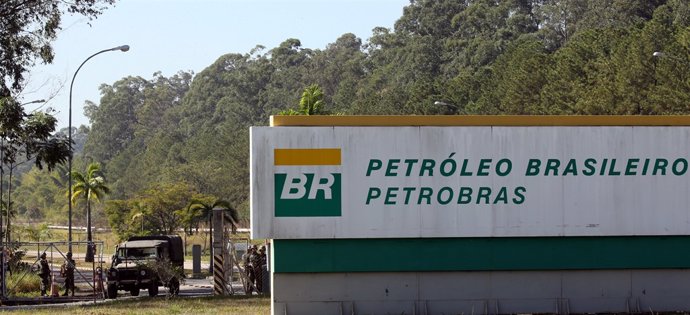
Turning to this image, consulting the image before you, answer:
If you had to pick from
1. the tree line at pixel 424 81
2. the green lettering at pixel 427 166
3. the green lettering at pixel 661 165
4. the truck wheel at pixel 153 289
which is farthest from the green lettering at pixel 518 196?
the tree line at pixel 424 81

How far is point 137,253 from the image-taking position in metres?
36.8

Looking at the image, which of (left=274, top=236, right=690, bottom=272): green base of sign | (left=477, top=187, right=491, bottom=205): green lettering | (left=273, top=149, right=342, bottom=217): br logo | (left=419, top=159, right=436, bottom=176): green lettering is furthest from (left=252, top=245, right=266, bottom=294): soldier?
(left=477, top=187, right=491, bottom=205): green lettering

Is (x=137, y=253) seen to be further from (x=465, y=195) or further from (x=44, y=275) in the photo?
(x=465, y=195)

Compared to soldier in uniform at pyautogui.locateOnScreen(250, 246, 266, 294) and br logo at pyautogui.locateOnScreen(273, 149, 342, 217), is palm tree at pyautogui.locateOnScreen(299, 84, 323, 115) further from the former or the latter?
br logo at pyautogui.locateOnScreen(273, 149, 342, 217)

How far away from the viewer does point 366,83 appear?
145 m

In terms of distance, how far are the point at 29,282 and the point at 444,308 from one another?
77.4 feet

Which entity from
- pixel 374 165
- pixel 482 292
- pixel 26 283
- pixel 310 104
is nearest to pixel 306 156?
Result: pixel 374 165

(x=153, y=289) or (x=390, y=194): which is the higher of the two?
(x=390, y=194)

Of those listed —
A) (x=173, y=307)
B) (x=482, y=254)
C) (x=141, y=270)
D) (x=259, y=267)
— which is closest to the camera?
(x=482, y=254)

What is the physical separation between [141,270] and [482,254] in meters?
16.5

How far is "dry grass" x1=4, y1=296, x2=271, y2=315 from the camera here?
994 inches

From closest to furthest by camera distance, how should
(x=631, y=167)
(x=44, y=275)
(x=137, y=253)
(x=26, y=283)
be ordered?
(x=631, y=167)
(x=137, y=253)
(x=44, y=275)
(x=26, y=283)

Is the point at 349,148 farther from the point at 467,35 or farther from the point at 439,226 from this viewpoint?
the point at 467,35

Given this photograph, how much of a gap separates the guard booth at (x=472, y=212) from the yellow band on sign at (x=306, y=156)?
0.02m
